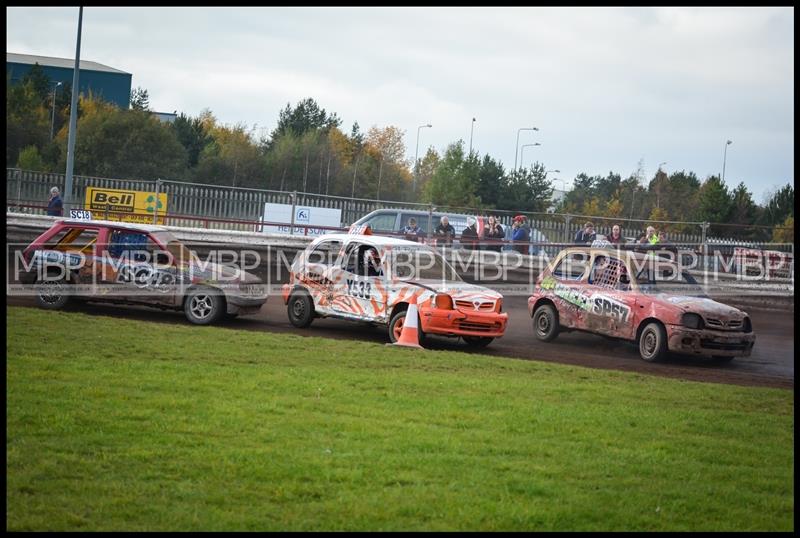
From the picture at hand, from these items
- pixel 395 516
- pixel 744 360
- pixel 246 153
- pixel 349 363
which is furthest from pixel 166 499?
pixel 246 153

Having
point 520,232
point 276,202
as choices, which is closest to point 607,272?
point 520,232

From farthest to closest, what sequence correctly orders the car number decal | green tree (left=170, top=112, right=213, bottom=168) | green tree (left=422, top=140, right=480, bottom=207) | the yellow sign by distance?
green tree (left=170, top=112, right=213, bottom=168) → green tree (left=422, top=140, right=480, bottom=207) → the yellow sign → the car number decal

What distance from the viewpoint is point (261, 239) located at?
83.6 ft

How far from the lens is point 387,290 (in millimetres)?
14883

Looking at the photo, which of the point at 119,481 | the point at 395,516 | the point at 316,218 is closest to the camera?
the point at 395,516

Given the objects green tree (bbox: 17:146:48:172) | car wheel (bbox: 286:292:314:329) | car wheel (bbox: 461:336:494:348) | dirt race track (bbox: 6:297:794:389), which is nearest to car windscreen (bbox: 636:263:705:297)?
dirt race track (bbox: 6:297:794:389)

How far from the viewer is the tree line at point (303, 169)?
51.7 m

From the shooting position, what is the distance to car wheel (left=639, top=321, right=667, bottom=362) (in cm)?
1458

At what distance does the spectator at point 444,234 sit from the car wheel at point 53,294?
10.7 meters

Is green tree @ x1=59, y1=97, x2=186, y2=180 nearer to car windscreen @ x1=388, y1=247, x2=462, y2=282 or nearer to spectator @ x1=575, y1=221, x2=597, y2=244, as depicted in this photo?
spectator @ x1=575, y1=221, x2=597, y2=244

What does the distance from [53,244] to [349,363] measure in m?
6.57

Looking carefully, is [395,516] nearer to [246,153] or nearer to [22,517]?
[22,517]

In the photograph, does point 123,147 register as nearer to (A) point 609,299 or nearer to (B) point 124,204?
(B) point 124,204

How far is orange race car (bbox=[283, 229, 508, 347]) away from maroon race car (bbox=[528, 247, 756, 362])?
5.18 ft
